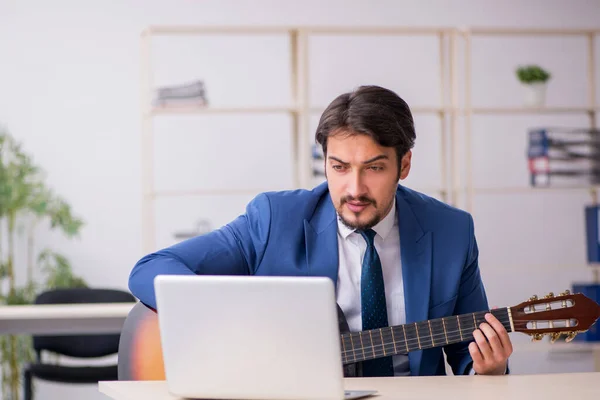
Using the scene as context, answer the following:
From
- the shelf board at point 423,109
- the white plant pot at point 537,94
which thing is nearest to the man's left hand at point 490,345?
the shelf board at point 423,109

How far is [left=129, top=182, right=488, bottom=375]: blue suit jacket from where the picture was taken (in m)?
1.97

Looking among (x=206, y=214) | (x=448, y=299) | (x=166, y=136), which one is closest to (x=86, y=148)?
(x=166, y=136)

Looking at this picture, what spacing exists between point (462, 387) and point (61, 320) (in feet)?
8.28

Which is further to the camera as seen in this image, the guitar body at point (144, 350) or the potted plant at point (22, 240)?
the potted plant at point (22, 240)

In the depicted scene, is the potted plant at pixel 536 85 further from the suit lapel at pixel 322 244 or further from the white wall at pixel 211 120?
the suit lapel at pixel 322 244

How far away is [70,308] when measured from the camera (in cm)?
378

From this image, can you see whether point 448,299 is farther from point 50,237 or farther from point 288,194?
point 50,237

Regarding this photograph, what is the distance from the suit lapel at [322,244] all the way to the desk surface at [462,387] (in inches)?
16.5

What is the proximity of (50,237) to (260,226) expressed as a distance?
131 inches

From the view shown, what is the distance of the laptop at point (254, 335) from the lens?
1.30m

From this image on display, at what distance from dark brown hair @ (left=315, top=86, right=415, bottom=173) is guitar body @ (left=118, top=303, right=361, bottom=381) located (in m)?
0.40

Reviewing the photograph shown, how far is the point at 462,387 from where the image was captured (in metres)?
1.52

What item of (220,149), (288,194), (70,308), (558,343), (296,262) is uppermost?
(220,149)

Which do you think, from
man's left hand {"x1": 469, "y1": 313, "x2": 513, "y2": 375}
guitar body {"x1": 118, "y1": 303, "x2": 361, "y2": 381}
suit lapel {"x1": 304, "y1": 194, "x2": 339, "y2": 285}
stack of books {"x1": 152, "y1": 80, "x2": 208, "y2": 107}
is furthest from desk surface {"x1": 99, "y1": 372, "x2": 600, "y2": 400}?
stack of books {"x1": 152, "y1": 80, "x2": 208, "y2": 107}
